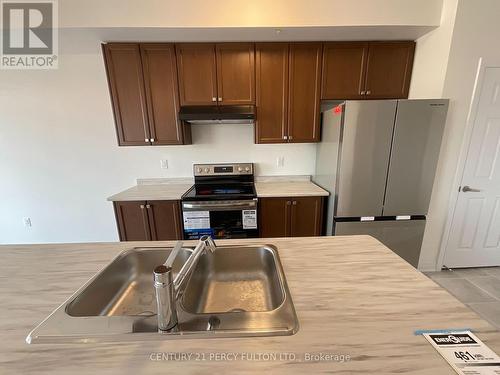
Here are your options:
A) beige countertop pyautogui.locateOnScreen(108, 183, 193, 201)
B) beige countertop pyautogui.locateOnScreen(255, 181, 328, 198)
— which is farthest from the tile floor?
beige countertop pyautogui.locateOnScreen(108, 183, 193, 201)

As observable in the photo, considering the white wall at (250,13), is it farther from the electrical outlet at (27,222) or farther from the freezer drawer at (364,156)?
the electrical outlet at (27,222)

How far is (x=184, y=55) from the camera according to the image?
2.21m

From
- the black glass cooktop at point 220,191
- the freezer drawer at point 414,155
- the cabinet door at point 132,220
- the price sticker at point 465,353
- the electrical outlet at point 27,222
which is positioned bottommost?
the electrical outlet at point 27,222

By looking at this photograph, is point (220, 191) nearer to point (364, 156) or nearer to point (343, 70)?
point (364, 156)

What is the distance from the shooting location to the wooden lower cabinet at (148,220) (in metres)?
2.27

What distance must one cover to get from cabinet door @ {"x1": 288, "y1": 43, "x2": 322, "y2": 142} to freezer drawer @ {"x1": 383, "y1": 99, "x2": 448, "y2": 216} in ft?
A: 2.62

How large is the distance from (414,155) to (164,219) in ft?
8.36

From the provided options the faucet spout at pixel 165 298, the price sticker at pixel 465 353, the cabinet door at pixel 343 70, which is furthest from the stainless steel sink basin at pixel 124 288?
the cabinet door at pixel 343 70

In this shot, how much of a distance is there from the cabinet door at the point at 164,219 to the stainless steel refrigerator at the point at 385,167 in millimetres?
1613

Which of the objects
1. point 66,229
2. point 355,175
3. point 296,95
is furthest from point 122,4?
point 66,229

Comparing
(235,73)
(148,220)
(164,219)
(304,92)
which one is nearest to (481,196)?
(304,92)

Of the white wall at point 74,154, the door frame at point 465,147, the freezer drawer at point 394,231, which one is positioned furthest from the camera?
the white wall at point 74,154

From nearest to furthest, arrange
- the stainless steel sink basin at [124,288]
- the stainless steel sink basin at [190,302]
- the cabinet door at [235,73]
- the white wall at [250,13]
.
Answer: the stainless steel sink basin at [190,302] → the stainless steel sink basin at [124,288] → the white wall at [250,13] → the cabinet door at [235,73]

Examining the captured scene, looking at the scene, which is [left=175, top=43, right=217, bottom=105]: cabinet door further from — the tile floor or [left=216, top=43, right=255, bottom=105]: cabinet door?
the tile floor
